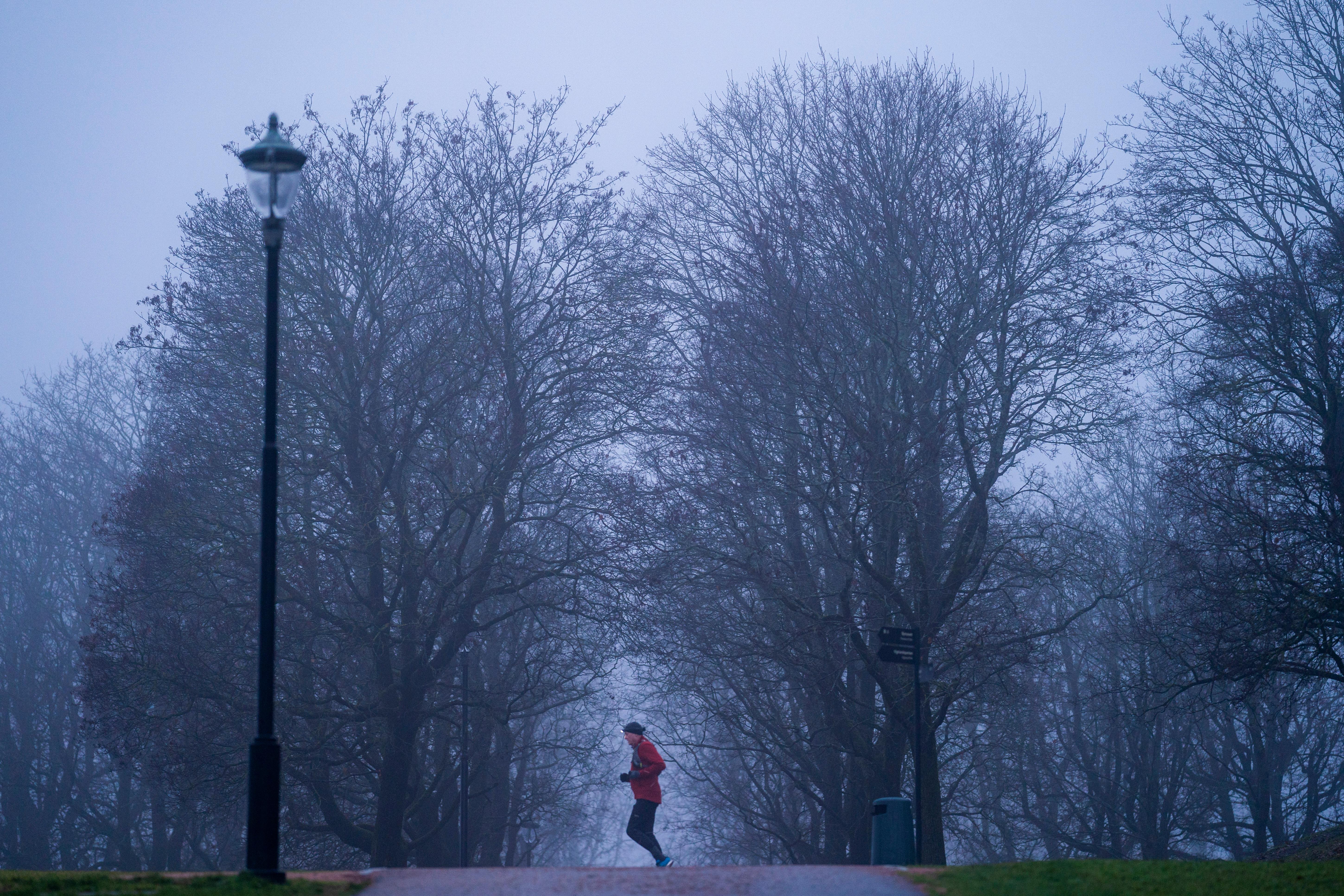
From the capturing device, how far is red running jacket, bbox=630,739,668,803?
13828 millimetres

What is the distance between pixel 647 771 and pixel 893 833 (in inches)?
108

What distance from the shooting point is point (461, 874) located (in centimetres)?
934

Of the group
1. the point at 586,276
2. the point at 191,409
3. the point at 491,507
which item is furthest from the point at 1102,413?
the point at 191,409

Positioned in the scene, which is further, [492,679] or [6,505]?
[6,505]

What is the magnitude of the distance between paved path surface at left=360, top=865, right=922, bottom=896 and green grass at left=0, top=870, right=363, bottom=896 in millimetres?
396

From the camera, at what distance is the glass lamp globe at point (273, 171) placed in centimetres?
924

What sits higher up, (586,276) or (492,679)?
(586,276)

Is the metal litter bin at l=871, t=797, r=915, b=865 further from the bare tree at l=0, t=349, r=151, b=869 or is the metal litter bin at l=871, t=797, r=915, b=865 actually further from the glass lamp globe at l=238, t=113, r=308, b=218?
the bare tree at l=0, t=349, r=151, b=869

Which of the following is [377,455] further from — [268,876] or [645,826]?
[268,876]

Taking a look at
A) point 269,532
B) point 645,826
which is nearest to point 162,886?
point 269,532

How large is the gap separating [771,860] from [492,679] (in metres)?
8.42

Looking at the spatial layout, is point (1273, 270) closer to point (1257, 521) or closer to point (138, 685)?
point (1257, 521)

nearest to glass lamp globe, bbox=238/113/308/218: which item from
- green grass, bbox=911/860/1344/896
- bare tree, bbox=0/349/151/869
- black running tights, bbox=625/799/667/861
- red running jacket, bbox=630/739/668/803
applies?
green grass, bbox=911/860/1344/896

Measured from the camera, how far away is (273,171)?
9.27 meters
